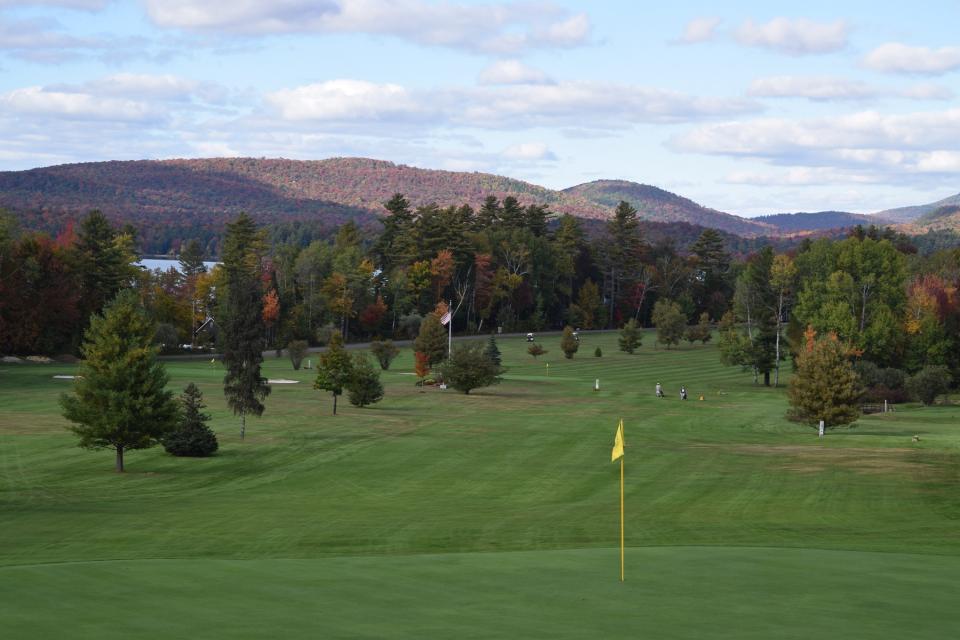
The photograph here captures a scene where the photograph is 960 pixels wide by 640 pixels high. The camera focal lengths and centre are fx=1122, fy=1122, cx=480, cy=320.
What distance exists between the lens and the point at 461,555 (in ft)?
77.2

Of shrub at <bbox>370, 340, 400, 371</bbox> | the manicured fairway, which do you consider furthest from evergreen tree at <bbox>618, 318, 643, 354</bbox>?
the manicured fairway

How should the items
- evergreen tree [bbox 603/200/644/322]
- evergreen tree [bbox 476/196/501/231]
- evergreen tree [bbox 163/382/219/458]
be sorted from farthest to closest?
evergreen tree [bbox 476/196/501/231], evergreen tree [bbox 603/200/644/322], evergreen tree [bbox 163/382/219/458]

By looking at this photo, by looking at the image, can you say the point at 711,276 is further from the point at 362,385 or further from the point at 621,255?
the point at 362,385

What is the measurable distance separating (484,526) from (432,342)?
50.2 m

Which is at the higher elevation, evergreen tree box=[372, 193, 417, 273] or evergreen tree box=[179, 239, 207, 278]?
evergreen tree box=[372, 193, 417, 273]

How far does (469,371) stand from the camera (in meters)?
73.8

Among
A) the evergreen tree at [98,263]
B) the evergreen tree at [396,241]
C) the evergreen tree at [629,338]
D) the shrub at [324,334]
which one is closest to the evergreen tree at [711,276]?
the evergreen tree at [396,241]

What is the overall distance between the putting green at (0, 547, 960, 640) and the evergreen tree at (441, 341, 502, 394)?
5076cm

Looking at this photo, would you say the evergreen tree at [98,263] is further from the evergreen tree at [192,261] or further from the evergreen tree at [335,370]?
the evergreen tree at [335,370]

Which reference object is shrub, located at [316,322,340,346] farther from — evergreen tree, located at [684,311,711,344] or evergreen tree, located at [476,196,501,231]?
evergreen tree, located at [476,196,501,231]

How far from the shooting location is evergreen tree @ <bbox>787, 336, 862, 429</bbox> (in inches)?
2178

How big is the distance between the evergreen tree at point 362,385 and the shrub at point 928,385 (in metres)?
36.5

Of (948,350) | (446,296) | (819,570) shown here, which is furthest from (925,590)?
(446,296)

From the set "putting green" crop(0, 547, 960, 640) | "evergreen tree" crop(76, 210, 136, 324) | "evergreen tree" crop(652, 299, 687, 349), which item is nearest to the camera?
"putting green" crop(0, 547, 960, 640)
